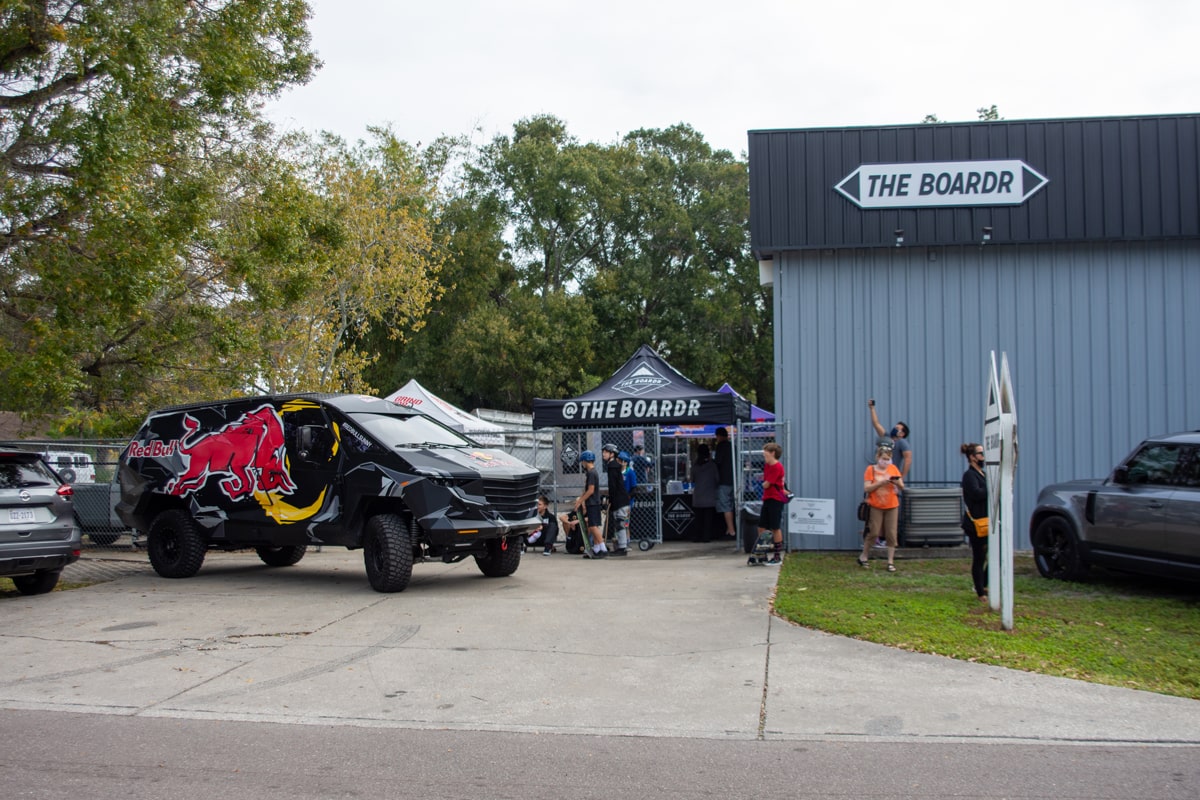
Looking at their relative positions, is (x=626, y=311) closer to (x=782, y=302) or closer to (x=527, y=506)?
(x=782, y=302)

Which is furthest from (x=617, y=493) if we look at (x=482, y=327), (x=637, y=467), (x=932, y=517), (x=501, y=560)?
(x=482, y=327)

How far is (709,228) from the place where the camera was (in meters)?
44.3

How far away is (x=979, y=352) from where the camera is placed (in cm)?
1505

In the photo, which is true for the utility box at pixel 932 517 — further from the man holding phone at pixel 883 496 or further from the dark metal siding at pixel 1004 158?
the dark metal siding at pixel 1004 158

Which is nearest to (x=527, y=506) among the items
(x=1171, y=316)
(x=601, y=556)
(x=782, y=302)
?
(x=601, y=556)

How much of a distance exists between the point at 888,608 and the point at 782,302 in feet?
21.3

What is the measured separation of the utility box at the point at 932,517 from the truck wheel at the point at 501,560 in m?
5.34

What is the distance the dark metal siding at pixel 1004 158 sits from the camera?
14.7m

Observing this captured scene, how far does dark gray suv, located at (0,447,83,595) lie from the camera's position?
10555 millimetres

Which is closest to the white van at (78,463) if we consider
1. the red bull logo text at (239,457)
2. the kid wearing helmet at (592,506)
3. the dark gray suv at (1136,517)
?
the red bull logo text at (239,457)

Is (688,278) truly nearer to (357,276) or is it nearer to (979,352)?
(357,276)

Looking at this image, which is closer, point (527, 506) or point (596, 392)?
point (527, 506)

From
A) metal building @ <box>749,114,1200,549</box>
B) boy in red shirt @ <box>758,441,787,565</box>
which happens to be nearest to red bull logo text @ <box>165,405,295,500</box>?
boy in red shirt @ <box>758,441,787,565</box>

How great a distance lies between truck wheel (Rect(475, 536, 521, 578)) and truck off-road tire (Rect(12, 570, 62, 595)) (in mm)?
4810
